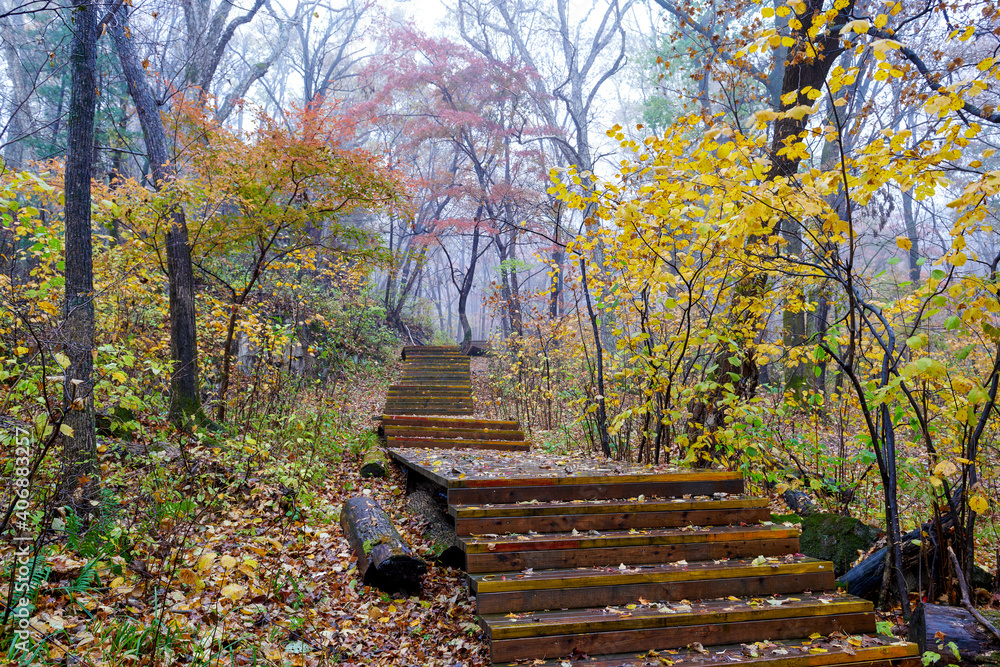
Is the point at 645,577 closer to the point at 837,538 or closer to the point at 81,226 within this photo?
the point at 837,538

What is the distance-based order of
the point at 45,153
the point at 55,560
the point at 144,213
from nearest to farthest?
the point at 55,560
the point at 144,213
the point at 45,153

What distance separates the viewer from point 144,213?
6.32 m

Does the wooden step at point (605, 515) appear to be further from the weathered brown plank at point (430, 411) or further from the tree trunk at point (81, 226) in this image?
the weathered brown plank at point (430, 411)

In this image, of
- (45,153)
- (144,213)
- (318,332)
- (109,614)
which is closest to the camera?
(109,614)

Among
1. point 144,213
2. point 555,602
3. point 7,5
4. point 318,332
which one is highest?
point 7,5

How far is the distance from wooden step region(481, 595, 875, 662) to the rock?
3.56 ft

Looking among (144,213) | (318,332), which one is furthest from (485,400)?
(144,213)

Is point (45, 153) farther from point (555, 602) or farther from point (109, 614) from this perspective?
point (555, 602)

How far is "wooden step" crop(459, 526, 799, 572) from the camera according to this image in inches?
144

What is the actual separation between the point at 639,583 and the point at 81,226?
195 inches

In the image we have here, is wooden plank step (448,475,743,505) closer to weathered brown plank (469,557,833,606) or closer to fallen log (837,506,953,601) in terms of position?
weathered brown plank (469,557,833,606)

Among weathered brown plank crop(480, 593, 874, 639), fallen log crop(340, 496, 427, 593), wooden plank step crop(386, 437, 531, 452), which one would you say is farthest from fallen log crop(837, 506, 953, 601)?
wooden plank step crop(386, 437, 531, 452)

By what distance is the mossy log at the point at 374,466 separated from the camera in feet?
22.8

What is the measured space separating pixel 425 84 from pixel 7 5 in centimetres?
1763
